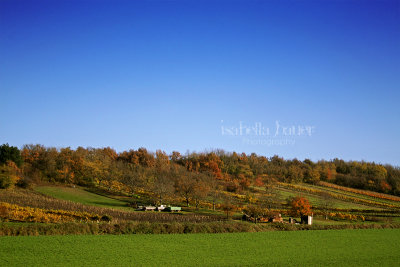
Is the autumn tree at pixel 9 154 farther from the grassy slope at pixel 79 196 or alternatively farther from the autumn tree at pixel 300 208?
the autumn tree at pixel 300 208

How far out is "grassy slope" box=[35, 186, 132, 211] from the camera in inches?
2360

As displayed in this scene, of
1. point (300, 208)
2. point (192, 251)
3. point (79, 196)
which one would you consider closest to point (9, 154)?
point (79, 196)

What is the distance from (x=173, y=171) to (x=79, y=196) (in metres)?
33.4

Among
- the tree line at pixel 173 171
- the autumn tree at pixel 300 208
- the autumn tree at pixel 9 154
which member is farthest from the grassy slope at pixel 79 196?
the autumn tree at pixel 300 208

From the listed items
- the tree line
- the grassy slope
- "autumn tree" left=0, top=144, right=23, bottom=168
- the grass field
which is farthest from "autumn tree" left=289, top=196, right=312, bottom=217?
"autumn tree" left=0, top=144, right=23, bottom=168

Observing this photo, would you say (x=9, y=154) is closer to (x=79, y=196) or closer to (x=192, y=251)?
(x=79, y=196)

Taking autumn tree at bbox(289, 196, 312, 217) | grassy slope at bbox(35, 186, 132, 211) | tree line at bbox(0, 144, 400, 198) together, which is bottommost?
grassy slope at bbox(35, 186, 132, 211)

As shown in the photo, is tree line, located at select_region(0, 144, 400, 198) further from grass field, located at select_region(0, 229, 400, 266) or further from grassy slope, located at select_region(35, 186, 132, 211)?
grass field, located at select_region(0, 229, 400, 266)

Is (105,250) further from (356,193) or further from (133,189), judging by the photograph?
(356,193)

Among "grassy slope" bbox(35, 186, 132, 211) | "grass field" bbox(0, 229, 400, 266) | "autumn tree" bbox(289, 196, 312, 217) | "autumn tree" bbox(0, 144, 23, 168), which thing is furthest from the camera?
"autumn tree" bbox(0, 144, 23, 168)

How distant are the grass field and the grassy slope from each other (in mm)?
35788

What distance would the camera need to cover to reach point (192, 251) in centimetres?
2134

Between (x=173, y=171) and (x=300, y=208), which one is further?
(x=173, y=171)

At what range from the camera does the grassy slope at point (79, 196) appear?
59934mm
